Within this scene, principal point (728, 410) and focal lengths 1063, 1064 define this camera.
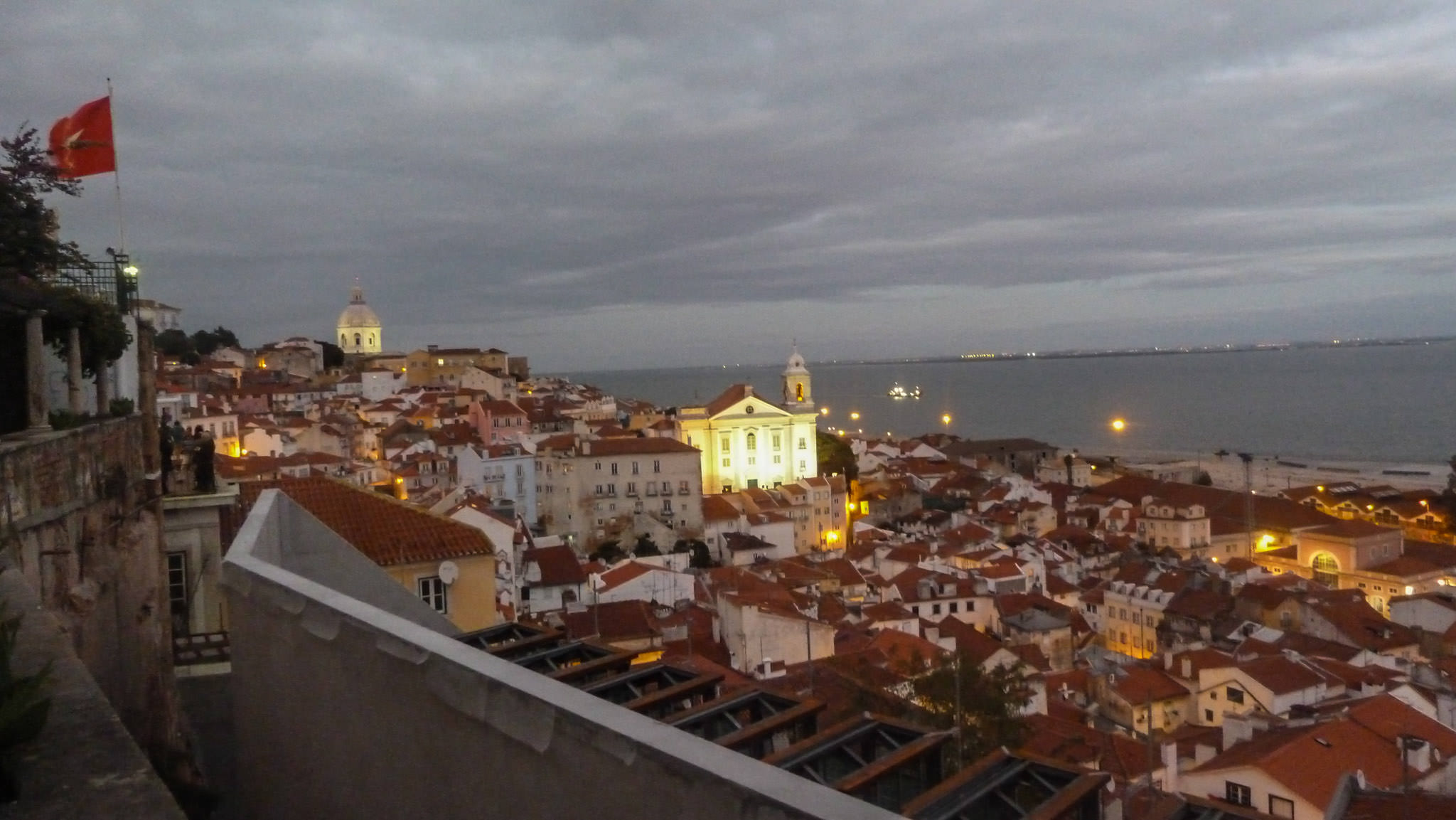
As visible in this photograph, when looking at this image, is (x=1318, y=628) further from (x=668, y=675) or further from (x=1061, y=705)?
(x=668, y=675)

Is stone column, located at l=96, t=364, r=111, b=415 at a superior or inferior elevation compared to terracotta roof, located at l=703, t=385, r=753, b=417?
superior

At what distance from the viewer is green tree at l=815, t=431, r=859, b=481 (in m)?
53.9

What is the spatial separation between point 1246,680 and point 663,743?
59.7 ft

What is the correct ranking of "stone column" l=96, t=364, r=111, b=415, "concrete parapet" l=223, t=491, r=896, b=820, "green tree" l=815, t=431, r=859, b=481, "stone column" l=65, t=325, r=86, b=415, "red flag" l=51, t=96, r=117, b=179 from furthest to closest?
1. "green tree" l=815, t=431, r=859, b=481
2. "red flag" l=51, t=96, r=117, b=179
3. "stone column" l=96, t=364, r=111, b=415
4. "stone column" l=65, t=325, r=86, b=415
5. "concrete parapet" l=223, t=491, r=896, b=820

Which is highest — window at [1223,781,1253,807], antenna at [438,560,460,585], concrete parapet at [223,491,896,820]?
concrete parapet at [223,491,896,820]

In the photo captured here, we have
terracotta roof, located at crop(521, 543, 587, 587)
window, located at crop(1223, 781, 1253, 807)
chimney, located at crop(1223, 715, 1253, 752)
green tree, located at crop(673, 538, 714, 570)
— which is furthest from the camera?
green tree, located at crop(673, 538, 714, 570)

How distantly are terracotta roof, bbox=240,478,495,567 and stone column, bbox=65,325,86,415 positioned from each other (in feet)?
5.16

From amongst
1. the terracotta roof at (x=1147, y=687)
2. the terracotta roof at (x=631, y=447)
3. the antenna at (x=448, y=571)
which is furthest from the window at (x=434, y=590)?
the terracotta roof at (x=631, y=447)

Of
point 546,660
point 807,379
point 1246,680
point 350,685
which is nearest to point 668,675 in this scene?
point 546,660

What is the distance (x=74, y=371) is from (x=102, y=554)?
6.13 feet

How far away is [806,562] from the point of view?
31.2 m

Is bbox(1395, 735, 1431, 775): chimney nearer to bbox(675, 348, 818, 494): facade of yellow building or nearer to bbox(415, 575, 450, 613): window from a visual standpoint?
bbox(415, 575, 450, 613): window

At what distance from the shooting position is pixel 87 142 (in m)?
10.0

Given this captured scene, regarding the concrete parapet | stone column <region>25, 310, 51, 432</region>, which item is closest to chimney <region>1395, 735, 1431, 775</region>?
the concrete parapet
